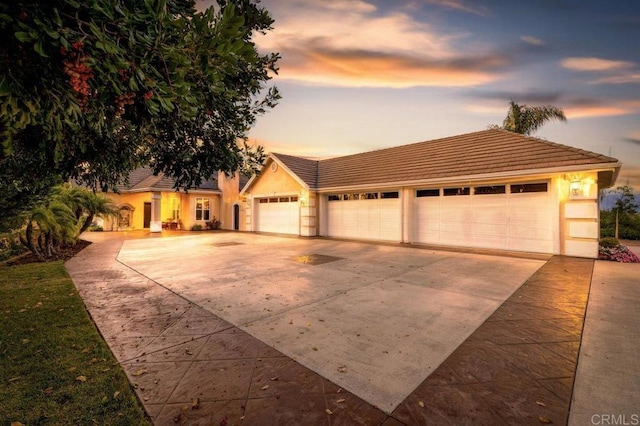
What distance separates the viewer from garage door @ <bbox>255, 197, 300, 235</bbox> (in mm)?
18875

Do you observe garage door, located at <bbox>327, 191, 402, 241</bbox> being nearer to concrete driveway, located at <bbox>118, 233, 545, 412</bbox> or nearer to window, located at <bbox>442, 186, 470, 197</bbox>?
window, located at <bbox>442, 186, 470, 197</bbox>

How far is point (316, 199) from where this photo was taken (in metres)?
18.1

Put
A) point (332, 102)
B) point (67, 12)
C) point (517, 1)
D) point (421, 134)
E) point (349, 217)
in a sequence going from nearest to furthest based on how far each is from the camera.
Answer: point (67, 12)
point (517, 1)
point (332, 102)
point (349, 217)
point (421, 134)

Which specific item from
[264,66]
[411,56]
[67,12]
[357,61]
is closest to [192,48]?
[67,12]

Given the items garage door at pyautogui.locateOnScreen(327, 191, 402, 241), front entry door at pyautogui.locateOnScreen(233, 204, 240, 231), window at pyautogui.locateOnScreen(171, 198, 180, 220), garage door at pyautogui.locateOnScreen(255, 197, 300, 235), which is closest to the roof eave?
garage door at pyautogui.locateOnScreen(327, 191, 402, 241)

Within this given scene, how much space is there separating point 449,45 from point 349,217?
9.89m

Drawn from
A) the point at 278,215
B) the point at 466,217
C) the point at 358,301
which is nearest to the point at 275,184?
the point at 278,215

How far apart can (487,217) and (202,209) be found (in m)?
21.8

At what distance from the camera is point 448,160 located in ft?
44.0

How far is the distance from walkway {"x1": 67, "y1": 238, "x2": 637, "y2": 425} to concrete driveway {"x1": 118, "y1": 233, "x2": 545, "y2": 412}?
0.63 ft

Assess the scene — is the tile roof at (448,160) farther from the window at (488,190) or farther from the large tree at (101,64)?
the large tree at (101,64)

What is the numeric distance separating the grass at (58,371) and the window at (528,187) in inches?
528

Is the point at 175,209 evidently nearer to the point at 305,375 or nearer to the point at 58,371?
the point at 58,371

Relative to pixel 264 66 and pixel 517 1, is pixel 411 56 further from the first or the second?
pixel 264 66
